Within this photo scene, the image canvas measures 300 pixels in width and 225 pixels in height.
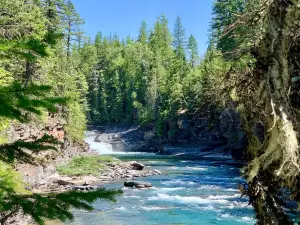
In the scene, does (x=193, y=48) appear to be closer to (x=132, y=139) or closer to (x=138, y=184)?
(x=132, y=139)

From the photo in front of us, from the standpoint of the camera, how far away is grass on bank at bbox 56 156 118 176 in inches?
1271

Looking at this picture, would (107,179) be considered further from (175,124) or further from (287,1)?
(175,124)

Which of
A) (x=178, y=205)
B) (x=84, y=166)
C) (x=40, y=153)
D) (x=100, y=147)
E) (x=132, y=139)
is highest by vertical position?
(x=132, y=139)

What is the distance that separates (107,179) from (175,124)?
35.4m

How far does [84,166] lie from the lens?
35281 mm

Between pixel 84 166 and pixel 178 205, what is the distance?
52.1 feet

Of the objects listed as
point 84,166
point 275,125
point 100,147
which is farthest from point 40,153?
point 100,147

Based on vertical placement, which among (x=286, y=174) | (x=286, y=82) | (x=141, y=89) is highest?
(x=141, y=89)

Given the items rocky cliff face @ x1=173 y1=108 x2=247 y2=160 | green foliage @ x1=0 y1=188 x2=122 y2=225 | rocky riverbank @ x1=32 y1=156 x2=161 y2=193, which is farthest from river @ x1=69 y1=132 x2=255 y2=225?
green foliage @ x1=0 y1=188 x2=122 y2=225

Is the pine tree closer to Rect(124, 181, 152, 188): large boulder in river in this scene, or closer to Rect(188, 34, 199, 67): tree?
Rect(188, 34, 199, 67): tree

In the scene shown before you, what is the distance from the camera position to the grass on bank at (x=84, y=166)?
1271 inches

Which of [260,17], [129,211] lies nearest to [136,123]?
[129,211]

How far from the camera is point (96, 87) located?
311ft

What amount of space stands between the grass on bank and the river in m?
4.78
